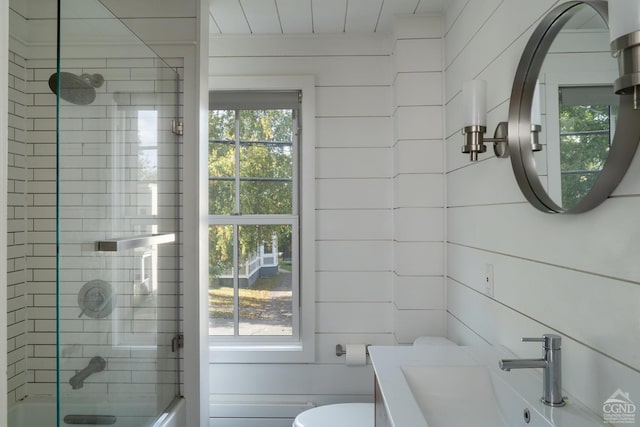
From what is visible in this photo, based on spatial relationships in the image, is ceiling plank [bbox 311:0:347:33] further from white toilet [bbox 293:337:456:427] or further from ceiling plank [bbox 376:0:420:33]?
white toilet [bbox 293:337:456:427]

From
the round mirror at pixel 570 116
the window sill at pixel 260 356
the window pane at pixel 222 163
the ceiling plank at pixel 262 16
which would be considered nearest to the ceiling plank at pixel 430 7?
the ceiling plank at pixel 262 16

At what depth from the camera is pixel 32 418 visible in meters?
1.49

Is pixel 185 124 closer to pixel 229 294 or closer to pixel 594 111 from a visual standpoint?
pixel 229 294

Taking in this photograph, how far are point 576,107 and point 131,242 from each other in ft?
4.77

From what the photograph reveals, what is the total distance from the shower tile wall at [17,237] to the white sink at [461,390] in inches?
56.4

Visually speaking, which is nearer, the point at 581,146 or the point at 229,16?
the point at 581,146

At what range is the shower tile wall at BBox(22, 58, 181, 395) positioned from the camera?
1.17m

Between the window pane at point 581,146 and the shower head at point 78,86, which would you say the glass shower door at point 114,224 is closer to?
the shower head at point 78,86

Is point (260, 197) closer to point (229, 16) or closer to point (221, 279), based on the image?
point (221, 279)

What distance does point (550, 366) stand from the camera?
34.5 inches

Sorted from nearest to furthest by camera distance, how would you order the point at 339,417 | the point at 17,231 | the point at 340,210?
1. the point at 17,231
2. the point at 339,417
3. the point at 340,210

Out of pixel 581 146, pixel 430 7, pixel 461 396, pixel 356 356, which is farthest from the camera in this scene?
pixel 356 356

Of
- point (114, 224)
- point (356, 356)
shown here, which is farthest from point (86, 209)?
point (356, 356)

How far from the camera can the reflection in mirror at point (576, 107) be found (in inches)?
31.2
